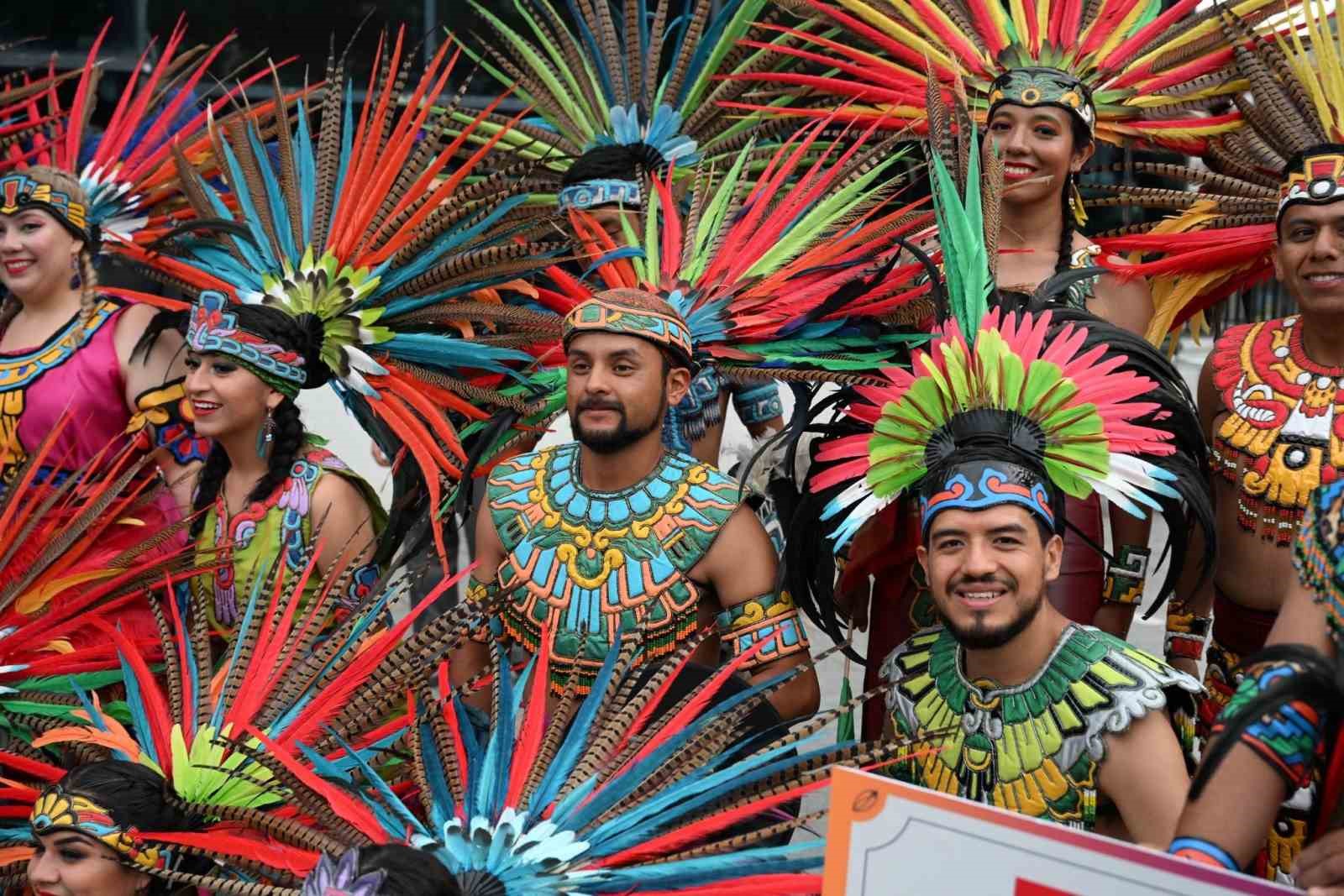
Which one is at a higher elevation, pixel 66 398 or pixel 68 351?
pixel 68 351

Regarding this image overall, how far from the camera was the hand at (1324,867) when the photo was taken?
2.05 meters

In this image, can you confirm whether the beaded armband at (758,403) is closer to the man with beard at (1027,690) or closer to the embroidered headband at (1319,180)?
the embroidered headband at (1319,180)

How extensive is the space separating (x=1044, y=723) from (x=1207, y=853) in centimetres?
72

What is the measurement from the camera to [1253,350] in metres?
3.77

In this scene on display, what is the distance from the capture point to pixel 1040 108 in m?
4.21

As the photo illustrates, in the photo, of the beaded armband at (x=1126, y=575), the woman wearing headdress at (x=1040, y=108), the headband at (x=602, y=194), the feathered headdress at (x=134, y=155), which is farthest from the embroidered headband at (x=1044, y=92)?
the feathered headdress at (x=134, y=155)

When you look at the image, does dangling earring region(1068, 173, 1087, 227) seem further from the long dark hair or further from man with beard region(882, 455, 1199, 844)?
the long dark hair

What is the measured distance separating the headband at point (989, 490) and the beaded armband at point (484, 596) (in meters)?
0.95

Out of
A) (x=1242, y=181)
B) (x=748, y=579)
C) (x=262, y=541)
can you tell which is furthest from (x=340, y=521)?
(x=1242, y=181)

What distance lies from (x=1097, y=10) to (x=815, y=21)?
76 centimetres

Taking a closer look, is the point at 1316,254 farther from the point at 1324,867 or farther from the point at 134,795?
the point at 134,795

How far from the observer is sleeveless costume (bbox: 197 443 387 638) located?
396cm

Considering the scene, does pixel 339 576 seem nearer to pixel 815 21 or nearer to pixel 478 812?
pixel 478 812

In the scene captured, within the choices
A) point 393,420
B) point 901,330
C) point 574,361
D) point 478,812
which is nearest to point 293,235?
point 393,420
